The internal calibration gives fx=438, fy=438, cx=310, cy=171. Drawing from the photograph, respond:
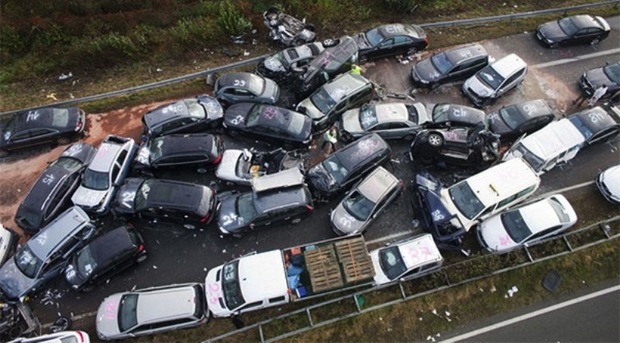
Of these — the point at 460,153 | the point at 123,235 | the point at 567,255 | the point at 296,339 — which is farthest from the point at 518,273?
the point at 123,235

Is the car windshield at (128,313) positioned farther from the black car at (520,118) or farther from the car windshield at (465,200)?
the black car at (520,118)

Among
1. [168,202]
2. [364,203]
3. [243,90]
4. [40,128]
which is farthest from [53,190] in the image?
[364,203]

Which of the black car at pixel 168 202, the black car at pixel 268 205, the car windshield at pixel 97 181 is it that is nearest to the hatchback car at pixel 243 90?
the black car at pixel 268 205

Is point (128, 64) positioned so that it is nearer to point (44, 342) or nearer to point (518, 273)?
point (44, 342)

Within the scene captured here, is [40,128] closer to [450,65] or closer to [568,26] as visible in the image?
[450,65]

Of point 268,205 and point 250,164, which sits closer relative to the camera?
point 268,205

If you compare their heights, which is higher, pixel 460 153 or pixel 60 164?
pixel 460 153
